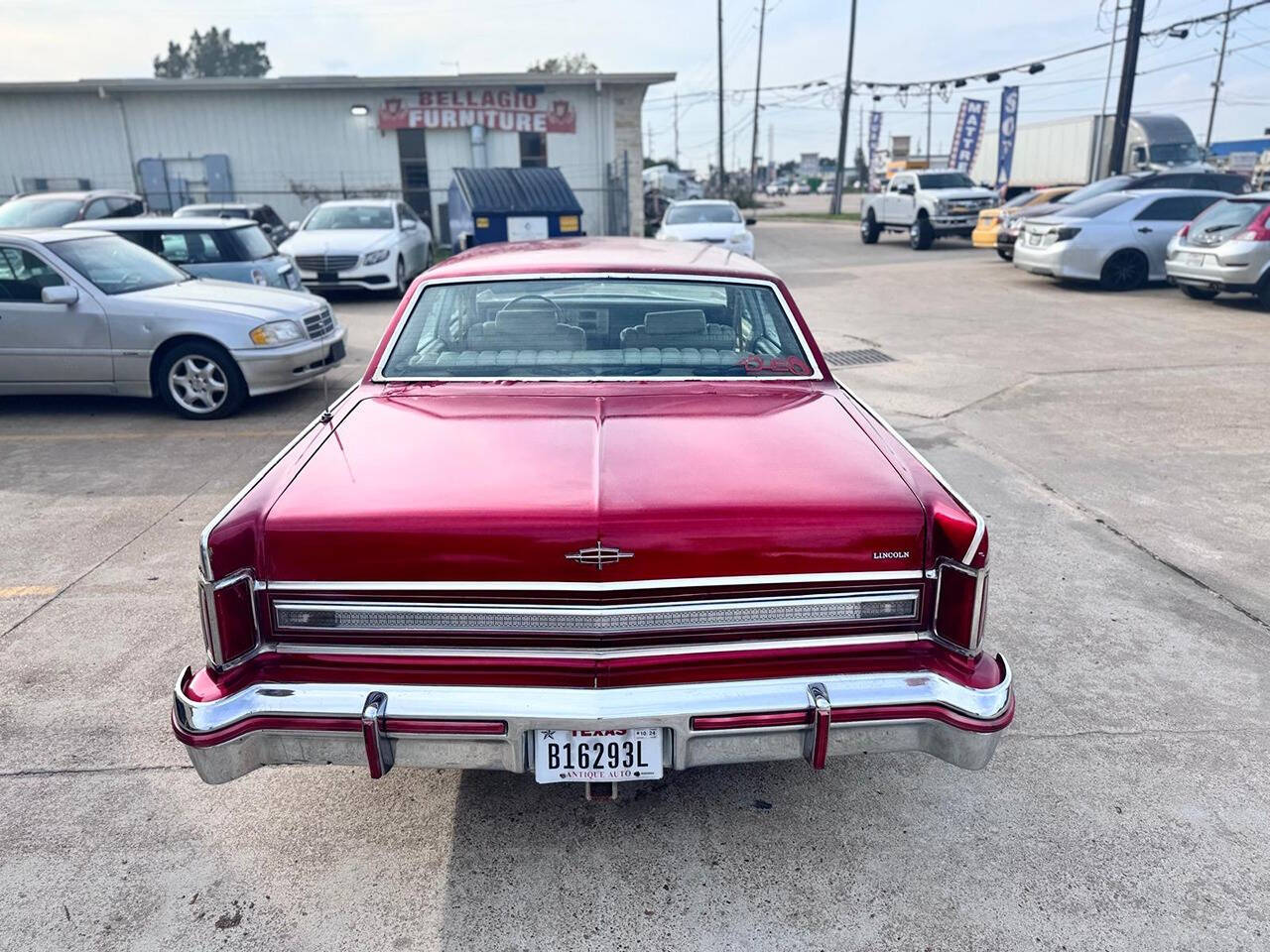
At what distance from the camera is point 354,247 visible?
48.3ft

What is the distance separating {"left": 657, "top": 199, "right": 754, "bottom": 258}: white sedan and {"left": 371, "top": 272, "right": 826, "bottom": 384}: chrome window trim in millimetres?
13266

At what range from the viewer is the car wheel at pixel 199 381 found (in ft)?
25.2

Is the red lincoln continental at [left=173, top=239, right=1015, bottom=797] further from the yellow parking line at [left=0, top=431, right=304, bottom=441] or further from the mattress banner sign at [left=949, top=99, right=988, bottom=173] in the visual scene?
the mattress banner sign at [left=949, top=99, right=988, bottom=173]

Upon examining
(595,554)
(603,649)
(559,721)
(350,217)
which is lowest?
(559,721)

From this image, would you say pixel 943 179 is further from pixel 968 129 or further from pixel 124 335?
pixel 124 335

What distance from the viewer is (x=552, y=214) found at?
17.2 metres

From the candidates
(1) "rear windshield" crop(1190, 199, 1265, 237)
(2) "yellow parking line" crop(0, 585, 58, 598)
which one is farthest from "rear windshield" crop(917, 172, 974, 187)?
(2) "yellow parking line" crop(0, 585, 58, 598)

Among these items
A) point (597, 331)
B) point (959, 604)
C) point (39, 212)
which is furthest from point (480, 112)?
point (959, 604)

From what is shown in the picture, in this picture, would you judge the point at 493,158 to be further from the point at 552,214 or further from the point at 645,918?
the point at 645,918

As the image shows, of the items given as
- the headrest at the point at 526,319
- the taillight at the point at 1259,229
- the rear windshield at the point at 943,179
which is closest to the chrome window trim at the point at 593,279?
the headrest at the point at 526,319

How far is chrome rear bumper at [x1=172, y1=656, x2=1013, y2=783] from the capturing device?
7.86ft

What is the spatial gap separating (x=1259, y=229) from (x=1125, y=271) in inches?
101

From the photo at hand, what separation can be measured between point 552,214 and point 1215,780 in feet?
50.9

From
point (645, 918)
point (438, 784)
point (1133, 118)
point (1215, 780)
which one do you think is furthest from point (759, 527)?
point (1133, 118)
